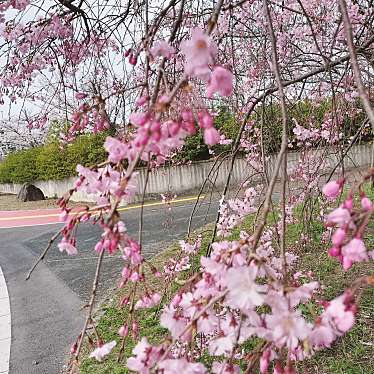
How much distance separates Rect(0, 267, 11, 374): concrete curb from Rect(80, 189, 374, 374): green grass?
527 mm

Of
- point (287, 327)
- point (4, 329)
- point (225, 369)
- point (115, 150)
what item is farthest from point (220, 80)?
point (4, 329)

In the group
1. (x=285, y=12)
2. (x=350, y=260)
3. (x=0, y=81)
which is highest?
(x=285, y=12)

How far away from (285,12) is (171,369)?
3.89m

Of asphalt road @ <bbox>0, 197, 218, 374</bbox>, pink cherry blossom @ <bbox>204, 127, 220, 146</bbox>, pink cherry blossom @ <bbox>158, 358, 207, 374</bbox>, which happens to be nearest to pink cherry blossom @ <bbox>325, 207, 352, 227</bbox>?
pink cherry blossom @ <bbox>204, 127, 220, 146</bbox>

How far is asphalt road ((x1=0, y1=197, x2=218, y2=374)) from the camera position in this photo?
125 inches

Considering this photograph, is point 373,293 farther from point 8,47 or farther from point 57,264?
point 57,264

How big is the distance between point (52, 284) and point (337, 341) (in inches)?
117

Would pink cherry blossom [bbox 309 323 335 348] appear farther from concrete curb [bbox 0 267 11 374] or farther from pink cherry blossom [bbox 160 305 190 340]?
concrete curb [bbox 0 267 11 374]

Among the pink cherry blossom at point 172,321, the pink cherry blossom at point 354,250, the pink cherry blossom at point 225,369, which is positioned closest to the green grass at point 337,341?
the pink cherry blossom at point 225,369

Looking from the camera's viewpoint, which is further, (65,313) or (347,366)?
(65,313)

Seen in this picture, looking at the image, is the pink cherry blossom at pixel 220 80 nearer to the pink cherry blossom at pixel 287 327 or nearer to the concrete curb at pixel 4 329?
the pink cherry blossom at pixel 287 327

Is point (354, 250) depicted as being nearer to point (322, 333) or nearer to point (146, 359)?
point (322, 333)

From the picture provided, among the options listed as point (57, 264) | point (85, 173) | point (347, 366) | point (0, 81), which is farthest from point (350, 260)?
point (57, 264)

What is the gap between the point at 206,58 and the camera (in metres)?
0.63
